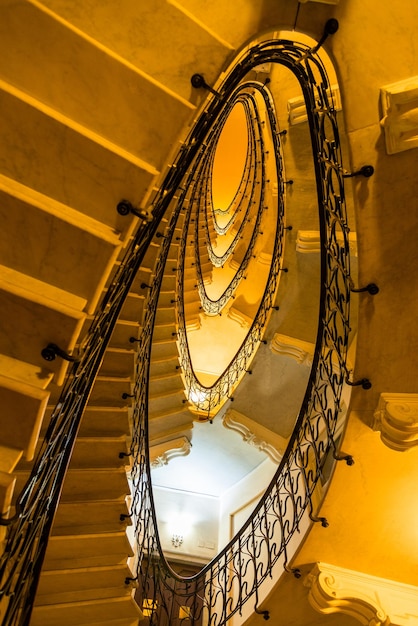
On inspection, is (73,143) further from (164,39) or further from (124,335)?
(124,335)

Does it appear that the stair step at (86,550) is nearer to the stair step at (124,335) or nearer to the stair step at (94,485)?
the stair step at (94,485)

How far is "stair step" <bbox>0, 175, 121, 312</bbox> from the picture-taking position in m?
2.03

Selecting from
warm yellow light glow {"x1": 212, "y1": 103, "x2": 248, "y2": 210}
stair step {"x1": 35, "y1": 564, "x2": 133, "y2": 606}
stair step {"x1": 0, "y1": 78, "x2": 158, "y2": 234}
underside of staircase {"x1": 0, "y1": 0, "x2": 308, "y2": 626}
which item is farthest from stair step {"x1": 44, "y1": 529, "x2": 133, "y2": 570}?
warm yellow light glow {"x1": 212, "y1": 103, "x2": 248, "y2": 210}

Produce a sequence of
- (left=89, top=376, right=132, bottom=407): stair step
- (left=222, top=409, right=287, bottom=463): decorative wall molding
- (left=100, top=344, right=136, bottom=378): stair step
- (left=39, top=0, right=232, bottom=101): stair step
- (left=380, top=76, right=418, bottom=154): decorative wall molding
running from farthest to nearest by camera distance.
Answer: (left=222, top=409, right=287, bottom=463): decorative wall molding
(left=100, top=344, right=136, bottom=378): stair step
(left=89, top=376, right=132, bottom=407): stair step
(left=380, top=76, right=418, bottom=154): decorative wall molding
(left=39, top=0, right=232, bottom=101): stair step

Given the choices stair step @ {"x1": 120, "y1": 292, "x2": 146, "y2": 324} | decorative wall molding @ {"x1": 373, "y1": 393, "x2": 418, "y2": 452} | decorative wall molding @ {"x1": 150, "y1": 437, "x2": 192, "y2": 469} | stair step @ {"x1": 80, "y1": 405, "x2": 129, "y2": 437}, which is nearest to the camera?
decorative wall molding @ {"x1": 373, "y1": 393, "x2": 418, "y2": 452}

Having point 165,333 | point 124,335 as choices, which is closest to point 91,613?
point 124,335

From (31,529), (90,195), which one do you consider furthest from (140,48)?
(31,529)

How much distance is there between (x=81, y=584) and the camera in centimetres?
431

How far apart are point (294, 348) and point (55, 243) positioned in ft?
19.6

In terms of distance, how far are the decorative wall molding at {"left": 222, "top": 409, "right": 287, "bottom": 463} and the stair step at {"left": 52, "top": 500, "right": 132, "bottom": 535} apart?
4.27 metres

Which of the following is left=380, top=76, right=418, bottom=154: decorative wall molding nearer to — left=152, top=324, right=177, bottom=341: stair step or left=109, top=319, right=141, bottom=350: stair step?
left=109, top=319, right=141, bottom=350: stair step

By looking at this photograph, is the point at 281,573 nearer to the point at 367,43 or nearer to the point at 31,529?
the point at 31,529

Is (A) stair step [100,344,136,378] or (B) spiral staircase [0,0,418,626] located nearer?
(B) spiral staircase [0,0,418,626]

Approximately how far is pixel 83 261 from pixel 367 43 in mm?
2635
